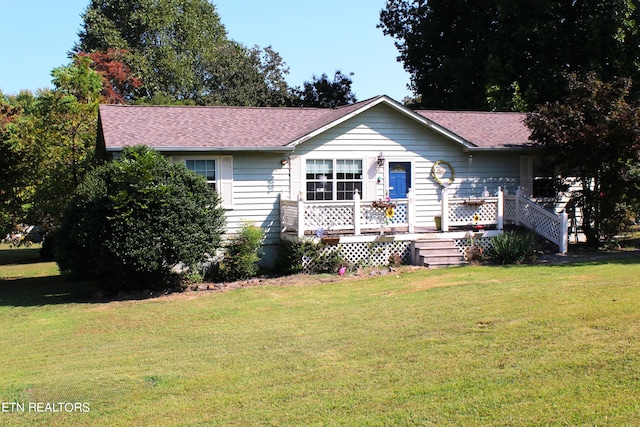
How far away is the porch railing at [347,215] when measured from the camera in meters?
16.8

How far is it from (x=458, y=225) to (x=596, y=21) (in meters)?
14.3

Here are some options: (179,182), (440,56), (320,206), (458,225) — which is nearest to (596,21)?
(440,56)

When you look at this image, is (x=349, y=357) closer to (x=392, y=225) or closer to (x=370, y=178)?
(x=392, y=225)

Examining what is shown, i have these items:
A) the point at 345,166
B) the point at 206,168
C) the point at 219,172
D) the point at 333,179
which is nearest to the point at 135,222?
the point at 206,168

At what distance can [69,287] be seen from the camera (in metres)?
17.1

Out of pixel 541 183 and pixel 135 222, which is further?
pixel 541 183

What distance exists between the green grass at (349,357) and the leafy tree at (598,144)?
5.16 metres

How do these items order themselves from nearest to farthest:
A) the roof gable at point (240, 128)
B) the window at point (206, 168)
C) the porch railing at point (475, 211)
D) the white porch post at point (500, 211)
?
1. the roof gable at point (240, 128)
2. the window at point (206, 168)
3. the porch railing at point (475, 211)
4. the white porch post at point (500, 211)

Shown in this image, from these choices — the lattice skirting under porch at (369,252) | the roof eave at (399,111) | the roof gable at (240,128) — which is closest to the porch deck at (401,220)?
the lattice skirting under porch at (369,252)

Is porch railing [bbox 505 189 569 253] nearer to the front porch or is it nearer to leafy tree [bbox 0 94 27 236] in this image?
the front porch

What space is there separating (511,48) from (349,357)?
2568cm

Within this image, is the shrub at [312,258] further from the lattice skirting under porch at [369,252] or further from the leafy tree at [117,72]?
the leafy tree at [117,72]

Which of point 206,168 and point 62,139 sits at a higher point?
point 62,139

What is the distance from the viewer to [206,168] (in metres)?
17.4
